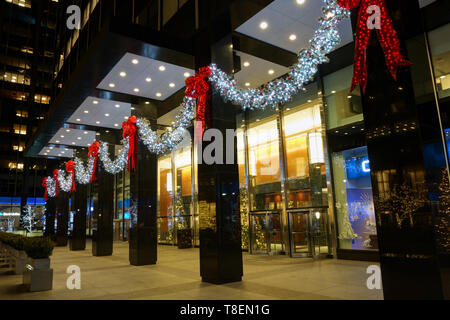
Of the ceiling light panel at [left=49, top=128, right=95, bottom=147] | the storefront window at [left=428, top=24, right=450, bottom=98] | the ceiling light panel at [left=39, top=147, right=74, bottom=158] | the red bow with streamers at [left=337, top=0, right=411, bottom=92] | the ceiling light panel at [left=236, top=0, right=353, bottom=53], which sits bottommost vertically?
the red bow with streamers at [left=337, top=0, right=411, bottom=92]

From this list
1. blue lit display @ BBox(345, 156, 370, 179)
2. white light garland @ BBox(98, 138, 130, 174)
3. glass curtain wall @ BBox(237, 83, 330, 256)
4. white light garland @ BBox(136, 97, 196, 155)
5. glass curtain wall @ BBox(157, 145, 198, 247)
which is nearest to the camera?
white light garland @ BBox(136, 97, 196, 155)

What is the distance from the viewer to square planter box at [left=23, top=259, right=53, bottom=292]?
652 cm

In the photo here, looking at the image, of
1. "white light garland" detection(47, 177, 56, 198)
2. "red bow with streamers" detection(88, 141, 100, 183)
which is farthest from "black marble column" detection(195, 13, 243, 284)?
"white light garland" detection(47, 177, 56, 198)

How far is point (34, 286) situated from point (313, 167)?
8.30 m

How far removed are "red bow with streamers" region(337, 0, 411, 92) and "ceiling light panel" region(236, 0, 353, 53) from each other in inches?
117

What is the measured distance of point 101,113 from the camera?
1218 centimetres

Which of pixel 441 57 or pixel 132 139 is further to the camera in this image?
pixel 132 139

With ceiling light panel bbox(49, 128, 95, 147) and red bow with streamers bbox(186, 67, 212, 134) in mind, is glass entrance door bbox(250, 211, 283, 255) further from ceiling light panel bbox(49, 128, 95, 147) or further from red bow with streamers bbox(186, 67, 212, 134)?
ceiling light panel bbox(49, 128, 95, 147)

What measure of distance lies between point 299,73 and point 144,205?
6607 millimetres

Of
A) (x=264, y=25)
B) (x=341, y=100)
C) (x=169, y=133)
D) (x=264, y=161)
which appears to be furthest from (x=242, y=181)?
(x=264, y=25)

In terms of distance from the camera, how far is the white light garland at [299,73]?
4953 mm

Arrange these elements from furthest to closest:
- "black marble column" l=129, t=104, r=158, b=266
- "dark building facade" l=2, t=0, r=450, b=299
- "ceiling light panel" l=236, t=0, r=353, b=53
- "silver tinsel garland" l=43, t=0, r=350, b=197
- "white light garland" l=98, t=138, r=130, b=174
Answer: "white light garland" l=98, t=138, r=130, b=174
"black marble column" l=129, t=104, r=158, b=266
"ceiling light panel" l=236, t=0, r=353, b=53
"silver tinsel garland" l=43, t=0, r=350, b=197
"dark building facade" l=2, t=0, r=450, b=299

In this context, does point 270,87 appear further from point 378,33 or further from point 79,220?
point 79,220

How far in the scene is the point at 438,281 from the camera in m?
3.30
